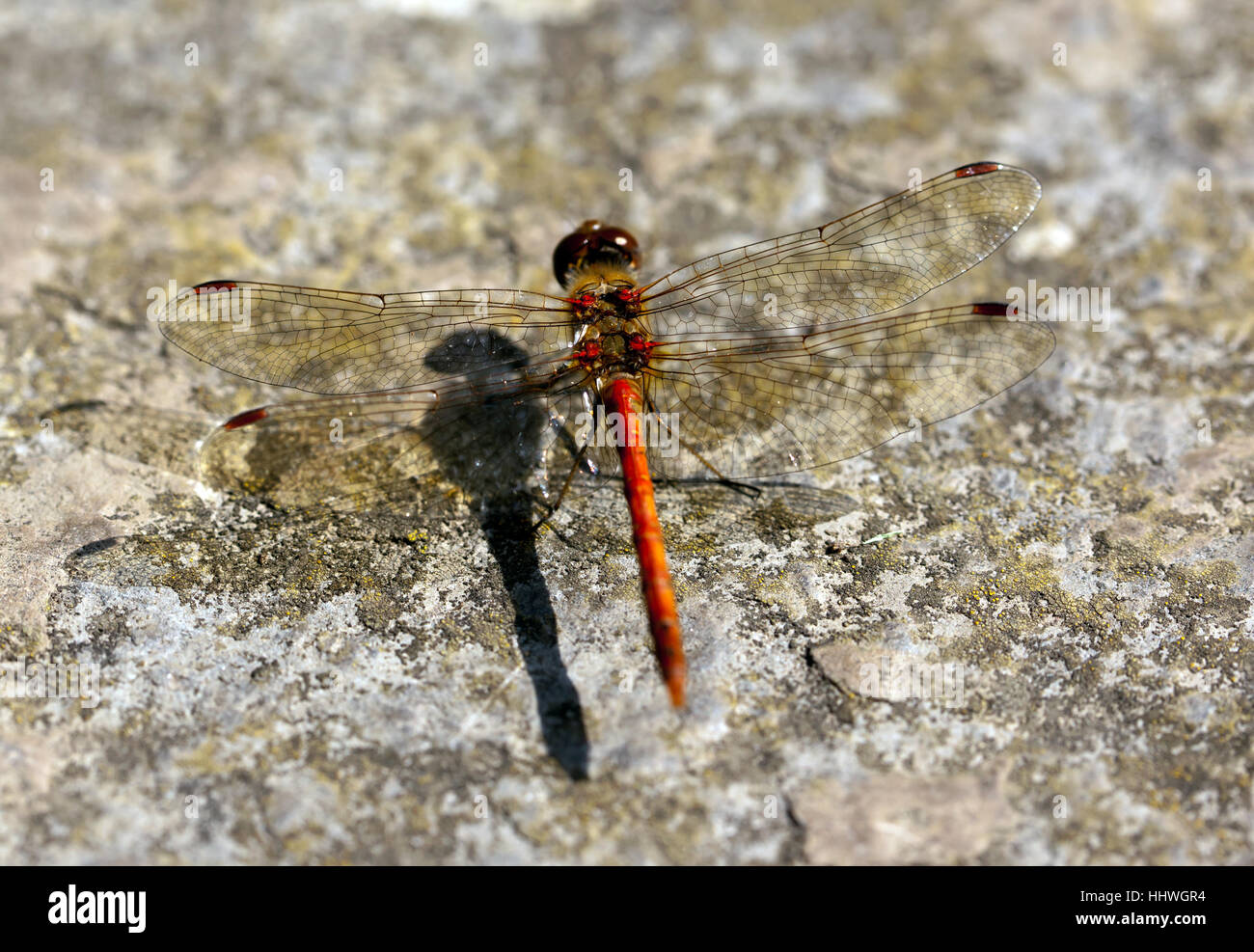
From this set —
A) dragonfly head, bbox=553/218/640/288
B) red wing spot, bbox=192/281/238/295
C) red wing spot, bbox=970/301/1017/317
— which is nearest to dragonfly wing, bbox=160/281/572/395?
red wing spot, bbox=192/281/238/295

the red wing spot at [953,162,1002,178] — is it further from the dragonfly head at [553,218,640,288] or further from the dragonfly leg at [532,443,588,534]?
the dragonfly leg at [532,443,588,534]

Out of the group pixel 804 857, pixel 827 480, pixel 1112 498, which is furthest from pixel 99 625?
pixel 1112 498

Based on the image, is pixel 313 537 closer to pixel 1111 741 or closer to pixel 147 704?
pixel 147 704

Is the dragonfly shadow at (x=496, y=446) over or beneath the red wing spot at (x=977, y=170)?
beneath

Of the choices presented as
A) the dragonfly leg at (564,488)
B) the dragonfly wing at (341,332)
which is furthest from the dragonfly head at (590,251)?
the dragonfly leg at (564,488)

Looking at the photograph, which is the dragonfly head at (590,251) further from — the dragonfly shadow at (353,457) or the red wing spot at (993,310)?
the red wing spot at (993,310)

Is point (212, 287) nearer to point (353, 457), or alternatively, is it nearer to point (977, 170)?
point (353, 457)
